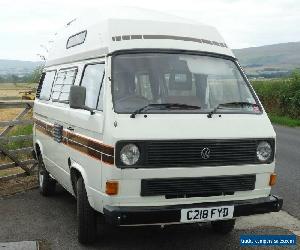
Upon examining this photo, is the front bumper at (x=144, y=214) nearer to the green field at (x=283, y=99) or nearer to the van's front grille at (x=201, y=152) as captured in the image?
the van's front grille at (x=201, y=152)

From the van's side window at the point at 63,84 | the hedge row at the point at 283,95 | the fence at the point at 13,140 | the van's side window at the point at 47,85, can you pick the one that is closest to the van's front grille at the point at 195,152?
the van's side window at the point at 63,84

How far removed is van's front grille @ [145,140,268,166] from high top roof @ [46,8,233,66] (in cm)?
135

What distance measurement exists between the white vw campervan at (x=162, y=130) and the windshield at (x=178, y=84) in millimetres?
12

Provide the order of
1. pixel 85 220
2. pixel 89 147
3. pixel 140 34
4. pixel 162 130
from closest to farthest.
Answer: pixel 162 130, pixel 89 147, pixel 85 220, pixel 140 34

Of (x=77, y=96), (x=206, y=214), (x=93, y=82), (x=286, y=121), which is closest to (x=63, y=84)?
(x=93, y=82)

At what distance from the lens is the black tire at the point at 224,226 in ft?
20.0

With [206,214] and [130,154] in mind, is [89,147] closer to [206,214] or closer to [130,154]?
[130,154]

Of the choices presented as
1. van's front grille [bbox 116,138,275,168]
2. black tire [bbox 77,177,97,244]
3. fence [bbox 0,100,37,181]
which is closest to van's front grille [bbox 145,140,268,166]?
van's front grille [bbox 116,138,275,168]

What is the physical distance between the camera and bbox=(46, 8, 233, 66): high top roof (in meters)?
5.67

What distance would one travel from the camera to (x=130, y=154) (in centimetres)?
486

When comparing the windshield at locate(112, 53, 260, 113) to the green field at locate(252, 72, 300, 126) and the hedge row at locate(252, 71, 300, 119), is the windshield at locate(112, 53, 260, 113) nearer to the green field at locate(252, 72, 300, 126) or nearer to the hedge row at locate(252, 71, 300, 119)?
the green field at locate(252, 72, 300, 126)

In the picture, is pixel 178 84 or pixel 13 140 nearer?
pixel 178 84

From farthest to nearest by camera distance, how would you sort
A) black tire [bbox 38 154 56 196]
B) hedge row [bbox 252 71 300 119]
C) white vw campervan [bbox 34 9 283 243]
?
hedge row [bbox 252 71 300 119] < black tire [bbox 38 154 56 196] < white vw campervan [bbox 34 9 283 243]

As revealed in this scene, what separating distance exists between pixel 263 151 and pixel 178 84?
1237 mm
